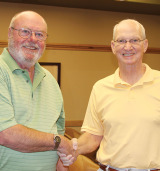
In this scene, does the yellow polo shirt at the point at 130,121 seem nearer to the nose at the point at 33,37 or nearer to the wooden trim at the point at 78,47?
the nose at the point at 33,37

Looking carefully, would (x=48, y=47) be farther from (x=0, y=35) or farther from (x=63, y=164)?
(x=63, y=164)

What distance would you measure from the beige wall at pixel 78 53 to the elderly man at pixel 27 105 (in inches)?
112

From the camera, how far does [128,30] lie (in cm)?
190

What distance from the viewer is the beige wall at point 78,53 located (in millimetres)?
4840

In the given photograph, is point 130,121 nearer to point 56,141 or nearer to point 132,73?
point 132,73

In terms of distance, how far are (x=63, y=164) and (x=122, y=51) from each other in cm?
101

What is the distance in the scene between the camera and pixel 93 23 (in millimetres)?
5000

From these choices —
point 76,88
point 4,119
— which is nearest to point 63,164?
point 4,119

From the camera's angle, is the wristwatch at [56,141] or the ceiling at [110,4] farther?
the ceiling at [110,4]

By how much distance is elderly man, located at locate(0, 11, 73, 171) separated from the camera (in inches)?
63.3

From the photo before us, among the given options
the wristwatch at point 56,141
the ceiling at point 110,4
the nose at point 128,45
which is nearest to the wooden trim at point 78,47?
the ceiling at point 110,4

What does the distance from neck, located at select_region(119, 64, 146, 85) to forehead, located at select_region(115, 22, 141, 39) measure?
0.23m

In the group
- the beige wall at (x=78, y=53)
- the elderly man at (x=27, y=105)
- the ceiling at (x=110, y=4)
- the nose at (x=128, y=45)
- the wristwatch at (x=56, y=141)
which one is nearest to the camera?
the elderly man at (x=27, y=105)

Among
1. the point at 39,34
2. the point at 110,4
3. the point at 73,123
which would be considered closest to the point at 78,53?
the point at 110,4
